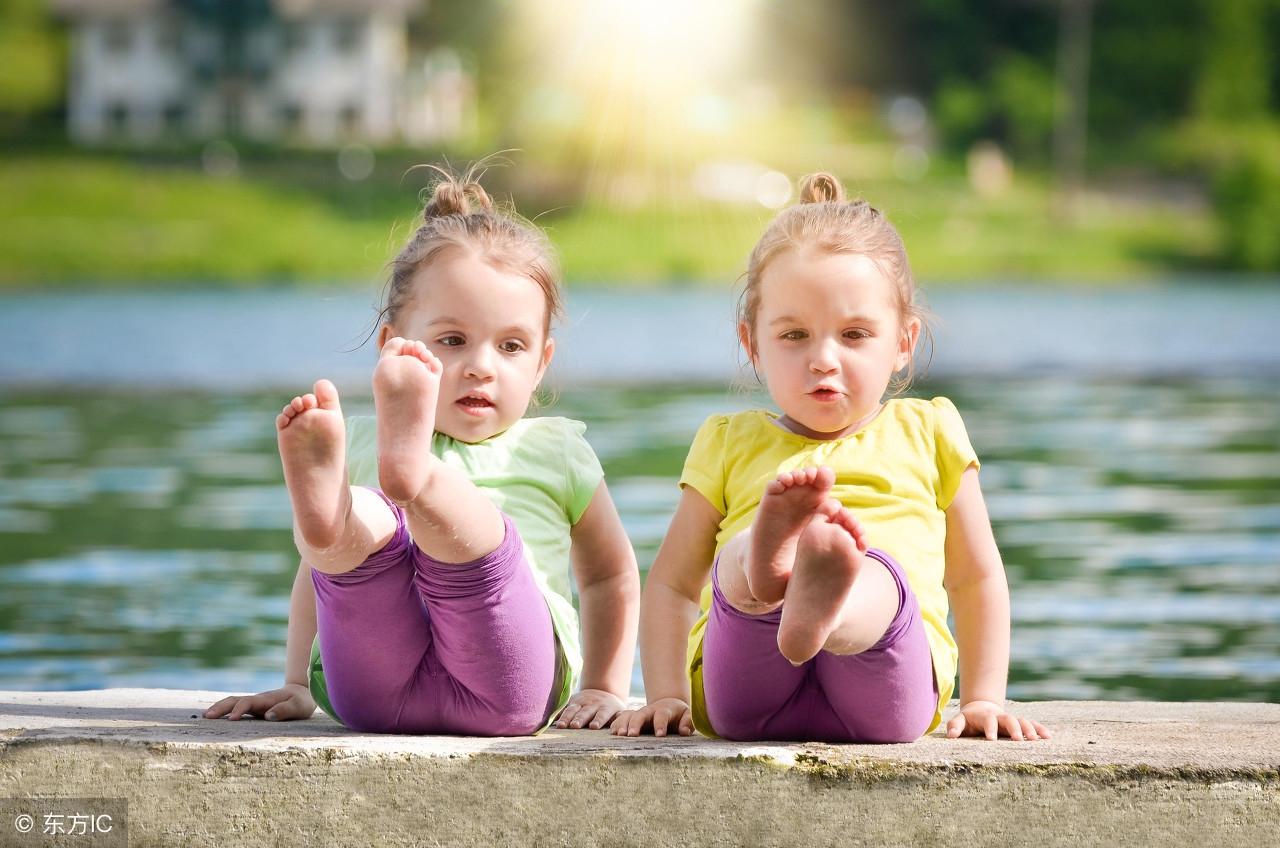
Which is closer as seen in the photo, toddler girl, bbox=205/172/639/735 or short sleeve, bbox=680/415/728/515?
toddler girl, bbox=205/172/639/735

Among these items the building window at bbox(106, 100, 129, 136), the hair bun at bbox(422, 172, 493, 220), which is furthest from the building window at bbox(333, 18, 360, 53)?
the hair bun at bbox(422, 172, 493, 220)

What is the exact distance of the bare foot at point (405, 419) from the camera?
2635 mm

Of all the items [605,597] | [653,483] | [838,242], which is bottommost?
[653,483]

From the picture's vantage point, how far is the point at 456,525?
2.70 meters

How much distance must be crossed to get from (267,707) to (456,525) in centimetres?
77

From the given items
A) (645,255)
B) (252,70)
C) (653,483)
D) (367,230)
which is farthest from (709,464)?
(252,70)

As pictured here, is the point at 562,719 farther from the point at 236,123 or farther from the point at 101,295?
the point at 236,123

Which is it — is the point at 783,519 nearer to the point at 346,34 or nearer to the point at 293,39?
the point at 346,34

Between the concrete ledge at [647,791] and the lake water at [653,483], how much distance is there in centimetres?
103

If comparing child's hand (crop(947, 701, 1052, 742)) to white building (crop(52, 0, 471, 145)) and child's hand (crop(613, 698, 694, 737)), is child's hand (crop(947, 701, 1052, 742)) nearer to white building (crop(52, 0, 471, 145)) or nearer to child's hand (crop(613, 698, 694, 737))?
child's hand (crop(613, 698, 694, 737))

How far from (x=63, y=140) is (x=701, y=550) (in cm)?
5245

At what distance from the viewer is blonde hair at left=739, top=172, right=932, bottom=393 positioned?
3139mm

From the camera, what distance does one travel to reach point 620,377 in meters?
15.8

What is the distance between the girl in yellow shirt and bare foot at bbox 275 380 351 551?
0.59m
